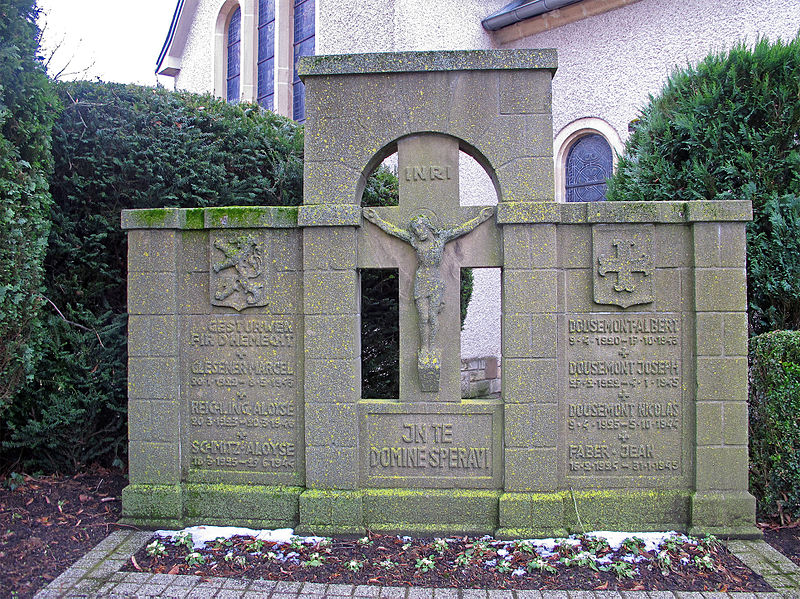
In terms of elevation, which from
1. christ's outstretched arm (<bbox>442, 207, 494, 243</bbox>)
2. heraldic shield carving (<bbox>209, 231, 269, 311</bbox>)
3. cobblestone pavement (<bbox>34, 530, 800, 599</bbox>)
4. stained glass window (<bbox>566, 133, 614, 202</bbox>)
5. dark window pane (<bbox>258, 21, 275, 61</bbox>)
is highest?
dark window pane (<bbox>258, 21, 275, 61</bbox>)

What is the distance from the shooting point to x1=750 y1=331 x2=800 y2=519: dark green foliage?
4.39m

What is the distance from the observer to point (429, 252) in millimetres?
4293

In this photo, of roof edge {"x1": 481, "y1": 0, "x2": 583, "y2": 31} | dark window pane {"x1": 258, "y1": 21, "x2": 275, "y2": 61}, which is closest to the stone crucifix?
roof edge {"x1": 481, "y1": 0, "x2": 583, "y2": 31}

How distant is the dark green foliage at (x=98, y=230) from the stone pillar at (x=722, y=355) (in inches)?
152

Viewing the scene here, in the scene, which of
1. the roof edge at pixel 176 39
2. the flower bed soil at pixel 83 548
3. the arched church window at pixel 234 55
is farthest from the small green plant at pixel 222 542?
the roof edge at pixel 176 39

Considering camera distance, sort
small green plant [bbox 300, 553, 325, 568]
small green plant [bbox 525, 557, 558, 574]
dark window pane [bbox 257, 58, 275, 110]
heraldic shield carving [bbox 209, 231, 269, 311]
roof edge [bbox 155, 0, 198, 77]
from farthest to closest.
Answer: roof edge [bbox 155, 0, 198, 77] → dark window pane [bbox 257, 58, 275, 110] → heraldic shield carving [bbox 209, 231, 269, 311] → small green plant [bbox 300, 553, 325, 568] → small green plant [bbox 525, 557, 558, 574]

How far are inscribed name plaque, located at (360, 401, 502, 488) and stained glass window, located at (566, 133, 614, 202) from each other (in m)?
6.31

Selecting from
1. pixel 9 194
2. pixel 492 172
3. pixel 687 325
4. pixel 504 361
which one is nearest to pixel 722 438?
pixel 687 325

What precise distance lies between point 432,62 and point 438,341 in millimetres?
2035

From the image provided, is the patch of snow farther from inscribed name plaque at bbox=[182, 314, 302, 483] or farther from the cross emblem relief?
the cross emblem relief

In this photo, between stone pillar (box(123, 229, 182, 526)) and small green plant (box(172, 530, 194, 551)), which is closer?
small green plant (box(172, 530, 194, 551))

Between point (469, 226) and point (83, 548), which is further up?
point (469, 226)

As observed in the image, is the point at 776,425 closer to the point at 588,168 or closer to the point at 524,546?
the point at 524,546

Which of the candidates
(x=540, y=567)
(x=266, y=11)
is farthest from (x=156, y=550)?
(x=266, y=11)
